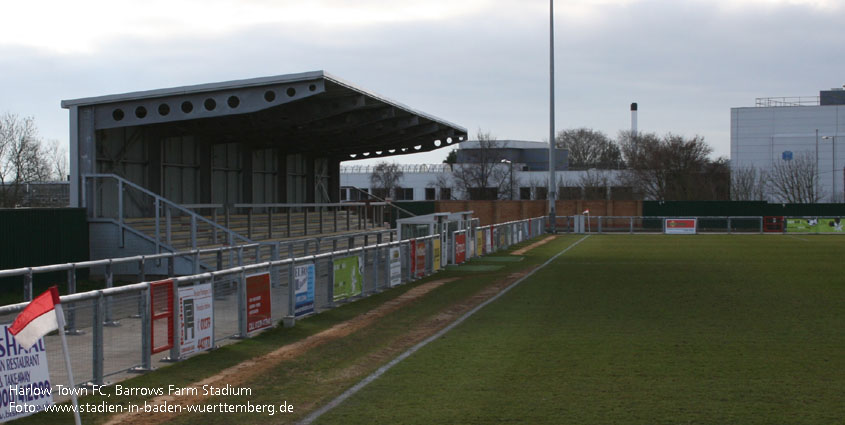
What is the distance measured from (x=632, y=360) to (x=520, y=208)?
58460 mm

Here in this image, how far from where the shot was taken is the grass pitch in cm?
859

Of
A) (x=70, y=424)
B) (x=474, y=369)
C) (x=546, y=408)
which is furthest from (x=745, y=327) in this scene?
(x=70, y=424)

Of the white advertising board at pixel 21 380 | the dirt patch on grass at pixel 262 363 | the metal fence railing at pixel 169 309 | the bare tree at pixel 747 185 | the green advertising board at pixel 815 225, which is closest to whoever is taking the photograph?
the white advertising board at pixel 21 380

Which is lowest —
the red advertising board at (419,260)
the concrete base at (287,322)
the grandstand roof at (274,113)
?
the concrete base at (287,322)

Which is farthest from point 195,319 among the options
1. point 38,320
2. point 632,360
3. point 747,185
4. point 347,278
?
point 747,185

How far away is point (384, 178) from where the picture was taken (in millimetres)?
86562

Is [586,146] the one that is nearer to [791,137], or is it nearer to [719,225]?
[791,137]

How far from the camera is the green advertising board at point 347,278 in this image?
17.7 metres

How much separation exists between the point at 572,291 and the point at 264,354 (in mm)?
10282

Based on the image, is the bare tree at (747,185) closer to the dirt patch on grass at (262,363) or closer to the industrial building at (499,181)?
the industrial building at (499,181)

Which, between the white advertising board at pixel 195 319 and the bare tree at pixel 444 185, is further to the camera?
the bare tree at pixel 444 185

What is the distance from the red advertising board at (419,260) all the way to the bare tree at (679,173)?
198ft

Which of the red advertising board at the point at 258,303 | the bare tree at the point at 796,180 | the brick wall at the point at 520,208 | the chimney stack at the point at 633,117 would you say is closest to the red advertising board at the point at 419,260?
the red advertising board at the point at 258,303

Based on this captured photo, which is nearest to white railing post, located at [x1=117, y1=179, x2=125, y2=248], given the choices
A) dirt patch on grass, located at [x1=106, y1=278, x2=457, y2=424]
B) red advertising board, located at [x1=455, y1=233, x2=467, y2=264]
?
dirt patch on grass, located at [x1=106, y1=278, x2=457, y2=424]
